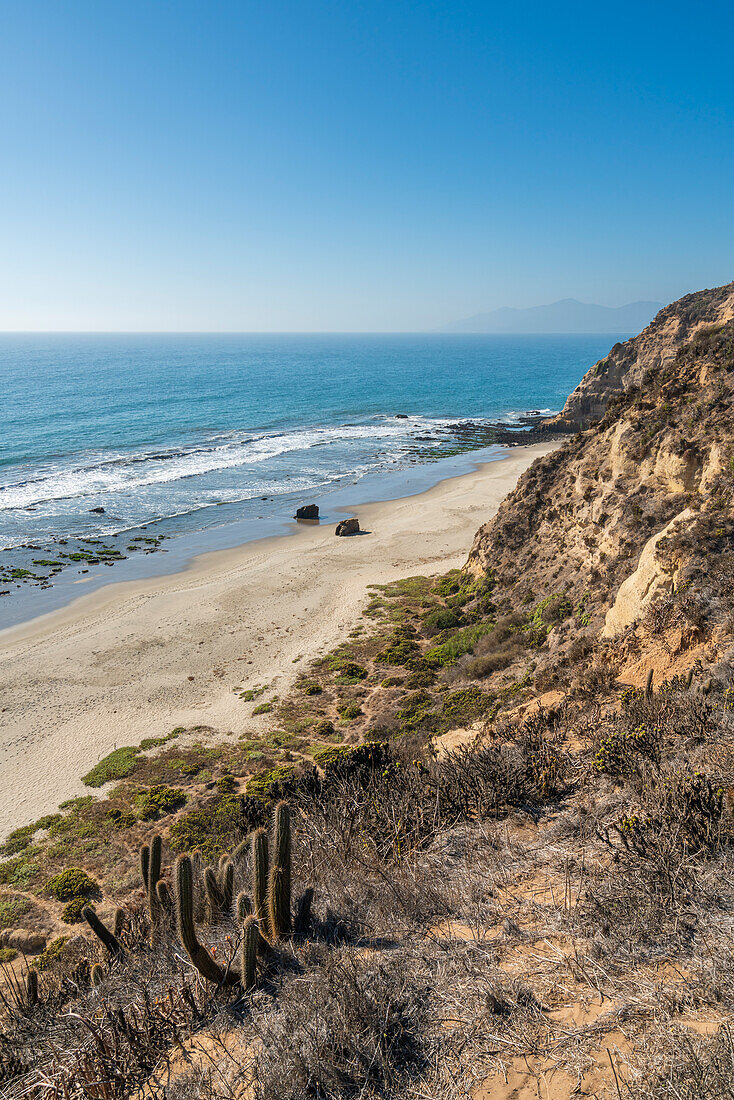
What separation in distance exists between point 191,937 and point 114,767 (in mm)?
13337

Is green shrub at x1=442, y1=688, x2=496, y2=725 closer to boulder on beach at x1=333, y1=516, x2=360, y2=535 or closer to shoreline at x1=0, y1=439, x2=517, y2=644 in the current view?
shoreline at x1=0, y1=439, x2=517, y2=644

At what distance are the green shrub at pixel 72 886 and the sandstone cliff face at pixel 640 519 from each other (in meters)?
12.4

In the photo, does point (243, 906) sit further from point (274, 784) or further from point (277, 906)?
point (274, 784)

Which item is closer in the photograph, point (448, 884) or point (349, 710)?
point (448, 884)

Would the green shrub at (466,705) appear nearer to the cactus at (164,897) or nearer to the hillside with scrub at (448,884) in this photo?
the hillside with scrub at (448,884)

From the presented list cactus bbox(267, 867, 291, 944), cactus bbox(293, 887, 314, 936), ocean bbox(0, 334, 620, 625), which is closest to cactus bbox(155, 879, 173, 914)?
cactus bbox(267, 867, 291, 944)

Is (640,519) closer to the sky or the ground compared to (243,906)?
closer to the sky

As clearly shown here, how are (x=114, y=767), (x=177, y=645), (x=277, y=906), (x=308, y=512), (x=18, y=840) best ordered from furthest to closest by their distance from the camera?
1. (x=308, y=512)
2. (x=177, y=645)
3. (x=114, y=767)
4. (x=18, y=840)
5. (x=277, y=906)

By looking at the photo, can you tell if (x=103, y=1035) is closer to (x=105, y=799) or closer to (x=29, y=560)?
(x=105, y=799)

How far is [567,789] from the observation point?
7.80 meters

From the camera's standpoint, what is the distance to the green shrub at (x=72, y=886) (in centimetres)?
1183

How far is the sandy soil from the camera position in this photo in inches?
701

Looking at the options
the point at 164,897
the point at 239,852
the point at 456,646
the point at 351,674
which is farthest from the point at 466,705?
the point at 164,897

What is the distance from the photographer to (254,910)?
551 cm
